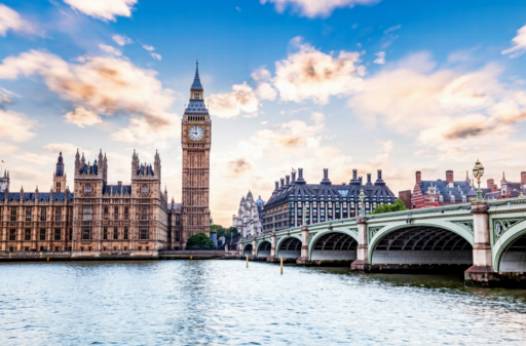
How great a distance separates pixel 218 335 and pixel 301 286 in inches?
929

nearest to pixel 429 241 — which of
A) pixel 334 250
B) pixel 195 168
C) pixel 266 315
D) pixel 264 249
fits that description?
pixel 334 250

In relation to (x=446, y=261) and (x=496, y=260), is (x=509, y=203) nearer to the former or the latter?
(x=496, y=260)

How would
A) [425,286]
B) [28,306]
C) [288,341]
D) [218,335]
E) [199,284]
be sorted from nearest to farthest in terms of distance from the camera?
1. [288,341]
2. [218,335]
3. [28,306]
4. [425,286]
5. [199,284]

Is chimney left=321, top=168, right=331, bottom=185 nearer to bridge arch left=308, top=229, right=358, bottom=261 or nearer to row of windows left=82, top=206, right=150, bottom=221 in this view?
row of windows left=82, top=206, right=150, bottom=221

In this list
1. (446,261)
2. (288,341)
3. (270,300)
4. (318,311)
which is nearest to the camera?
(288,341)

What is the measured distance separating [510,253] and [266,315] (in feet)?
68.1

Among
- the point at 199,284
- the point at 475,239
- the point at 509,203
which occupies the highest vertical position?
the point at 509,203

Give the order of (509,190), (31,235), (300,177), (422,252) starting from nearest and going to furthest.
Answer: (422,252) → (509,190) → (31,235) → (300,177)

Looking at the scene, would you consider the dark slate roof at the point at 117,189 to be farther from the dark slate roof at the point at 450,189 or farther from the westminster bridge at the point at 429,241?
the dark slate roof at the point at 450,189

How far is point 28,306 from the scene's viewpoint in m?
33.3

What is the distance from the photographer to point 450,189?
124 metres

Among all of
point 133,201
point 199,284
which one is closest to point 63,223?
point 133,201

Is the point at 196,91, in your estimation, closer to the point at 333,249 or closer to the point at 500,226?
the point at 333,249

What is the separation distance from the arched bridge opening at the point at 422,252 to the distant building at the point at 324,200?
8955 cm
